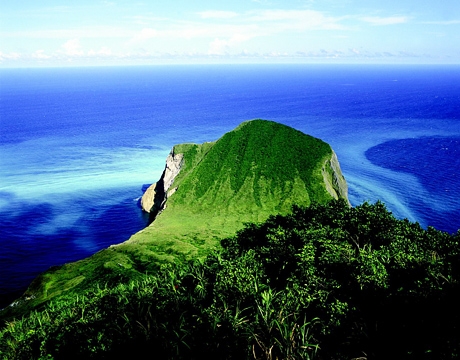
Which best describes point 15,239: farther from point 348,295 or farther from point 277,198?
point 348,295

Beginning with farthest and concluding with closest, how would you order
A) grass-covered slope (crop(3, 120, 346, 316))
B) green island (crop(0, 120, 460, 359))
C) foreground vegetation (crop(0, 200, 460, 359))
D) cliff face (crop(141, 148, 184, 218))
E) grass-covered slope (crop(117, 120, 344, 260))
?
cliff face (crop(141, 148, 184, 218)) → grass-covered slope (crop(117, 120, 344, 260)) → grass-covered slope (crop(3, 120, 346, 316)) → green island (crop(0, 120, 460, 359)) → foreground vegetation (crop(0, 200, 460, 359))

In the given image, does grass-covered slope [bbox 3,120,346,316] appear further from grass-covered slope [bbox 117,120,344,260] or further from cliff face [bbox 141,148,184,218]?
cliff face [bbox 141,148,184,218]

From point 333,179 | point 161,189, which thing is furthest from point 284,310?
point 161,189

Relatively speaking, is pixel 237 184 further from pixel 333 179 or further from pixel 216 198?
pixel 333 179

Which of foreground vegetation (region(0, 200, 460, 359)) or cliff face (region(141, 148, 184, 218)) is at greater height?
foreground vegetation (region(0, 200, 460, 359))

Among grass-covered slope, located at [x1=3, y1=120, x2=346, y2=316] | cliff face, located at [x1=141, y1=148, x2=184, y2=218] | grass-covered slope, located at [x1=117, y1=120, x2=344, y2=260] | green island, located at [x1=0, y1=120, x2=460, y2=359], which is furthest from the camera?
cliff face, located at [x1=141, y1=148, x2=184, y2=218]

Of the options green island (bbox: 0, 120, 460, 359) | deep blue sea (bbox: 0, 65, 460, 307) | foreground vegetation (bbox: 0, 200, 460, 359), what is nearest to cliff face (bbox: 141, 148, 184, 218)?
deep blue sea (bbox: 0, 65, 460, 307)
